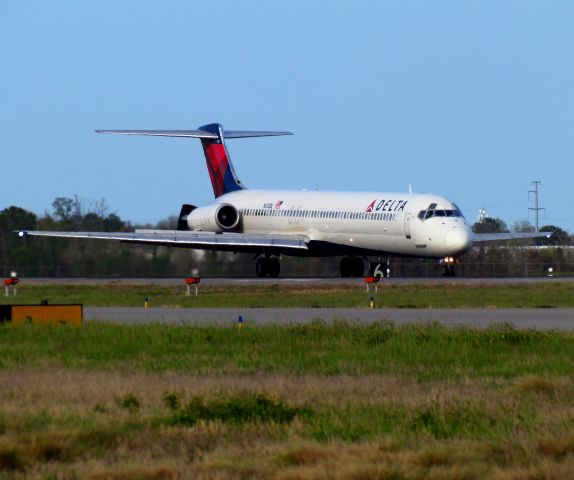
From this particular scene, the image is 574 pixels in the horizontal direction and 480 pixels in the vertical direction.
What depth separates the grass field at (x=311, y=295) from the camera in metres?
33.1

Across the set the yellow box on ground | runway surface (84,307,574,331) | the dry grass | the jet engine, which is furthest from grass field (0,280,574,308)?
the dry grass

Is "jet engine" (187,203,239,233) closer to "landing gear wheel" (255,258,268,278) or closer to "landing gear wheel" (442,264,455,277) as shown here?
"landing gear wheel" (255,258,268,278)

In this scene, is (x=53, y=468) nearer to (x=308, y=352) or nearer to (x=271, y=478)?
(x=271, y=478)

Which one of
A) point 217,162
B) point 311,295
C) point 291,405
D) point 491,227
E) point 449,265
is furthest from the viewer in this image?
point 491,227

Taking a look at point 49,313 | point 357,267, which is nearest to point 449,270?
point 357,267

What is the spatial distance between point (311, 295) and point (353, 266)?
55.3 feet

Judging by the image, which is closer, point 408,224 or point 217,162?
point 408,224

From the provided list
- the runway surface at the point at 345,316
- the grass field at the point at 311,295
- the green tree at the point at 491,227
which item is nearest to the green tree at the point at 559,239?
the green tree at the point at 491,227

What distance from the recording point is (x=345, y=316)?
2703 centimetres

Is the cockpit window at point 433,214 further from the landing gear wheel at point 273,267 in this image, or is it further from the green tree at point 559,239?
the green tree at point 559,239

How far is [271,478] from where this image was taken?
30.2 feet

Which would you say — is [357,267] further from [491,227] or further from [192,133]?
[491,227]

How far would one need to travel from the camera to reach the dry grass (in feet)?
30.9

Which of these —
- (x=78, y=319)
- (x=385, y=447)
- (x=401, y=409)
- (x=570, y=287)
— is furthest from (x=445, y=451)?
(x=570, y=287)
